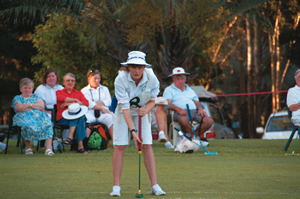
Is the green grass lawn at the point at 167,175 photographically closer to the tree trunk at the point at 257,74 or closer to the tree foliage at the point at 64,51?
the tree foliage at the point at 64,51

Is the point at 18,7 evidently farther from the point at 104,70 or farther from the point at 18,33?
the point at 18,33

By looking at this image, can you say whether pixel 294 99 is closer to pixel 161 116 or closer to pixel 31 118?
pixel 161 116

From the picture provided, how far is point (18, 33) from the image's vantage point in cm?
2459

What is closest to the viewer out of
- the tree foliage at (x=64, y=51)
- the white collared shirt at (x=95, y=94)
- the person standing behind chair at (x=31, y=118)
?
the person standing behind chair at (x=31, y=118)

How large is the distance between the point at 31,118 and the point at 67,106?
3.01 ft

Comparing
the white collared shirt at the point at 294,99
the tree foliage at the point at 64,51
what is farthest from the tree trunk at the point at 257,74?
the white collared shirt at the point at 294,99

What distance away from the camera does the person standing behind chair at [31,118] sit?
29.3ft

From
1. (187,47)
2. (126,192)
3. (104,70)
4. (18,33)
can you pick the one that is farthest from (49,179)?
(18,33)

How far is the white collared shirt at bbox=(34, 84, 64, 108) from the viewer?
1012 cm

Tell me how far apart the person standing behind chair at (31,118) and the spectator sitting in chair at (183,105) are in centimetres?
287

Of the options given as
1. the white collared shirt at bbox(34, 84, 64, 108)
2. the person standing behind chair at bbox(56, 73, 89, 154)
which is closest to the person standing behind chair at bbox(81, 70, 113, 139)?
the person standing behind chair at bbox(56, 73, 89, 154)

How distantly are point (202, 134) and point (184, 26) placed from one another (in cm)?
517

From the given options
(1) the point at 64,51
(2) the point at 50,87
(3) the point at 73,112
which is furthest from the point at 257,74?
(3) the point at 73,112

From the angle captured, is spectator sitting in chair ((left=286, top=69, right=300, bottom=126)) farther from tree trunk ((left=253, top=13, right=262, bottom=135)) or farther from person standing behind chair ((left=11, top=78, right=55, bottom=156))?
tree trunk ((left=253, top=13, right=262, bottom=135))
